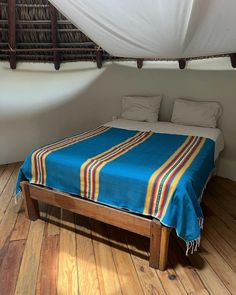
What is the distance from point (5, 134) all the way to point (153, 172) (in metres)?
2.83

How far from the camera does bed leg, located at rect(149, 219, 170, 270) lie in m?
A: 1.68

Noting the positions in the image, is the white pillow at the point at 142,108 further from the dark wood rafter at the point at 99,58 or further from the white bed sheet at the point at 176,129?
the dark wood rafter at the point at 99,58

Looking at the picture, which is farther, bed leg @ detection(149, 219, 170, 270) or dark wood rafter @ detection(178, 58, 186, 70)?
dark wood rafter @ detection(178, 58, 186, 70)

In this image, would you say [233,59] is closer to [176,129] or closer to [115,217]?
[176,129]

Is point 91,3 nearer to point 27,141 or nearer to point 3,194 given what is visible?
point 3,194

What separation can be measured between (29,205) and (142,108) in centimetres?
206

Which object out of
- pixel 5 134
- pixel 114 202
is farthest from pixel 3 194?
pixel 114 202

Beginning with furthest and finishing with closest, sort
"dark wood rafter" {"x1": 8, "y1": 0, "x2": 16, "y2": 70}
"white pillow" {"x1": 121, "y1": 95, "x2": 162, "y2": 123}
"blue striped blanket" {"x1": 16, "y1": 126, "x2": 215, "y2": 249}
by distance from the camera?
"white pillow" {"x1": 121, "y1": 95, "x2": 162, "y2": 123}
"dark wood rafter" {"x1": 8, "y1": 0, "x2": 16, "y2": 70}
"blue striped blanket" {"x1": 16, "y1": 126, "x2": 215, "y2": 249}

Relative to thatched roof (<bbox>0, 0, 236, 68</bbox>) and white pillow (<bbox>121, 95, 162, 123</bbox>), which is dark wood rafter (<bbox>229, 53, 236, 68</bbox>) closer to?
thatched roof (<bbox>0, 0, 236, 68</bbox>)

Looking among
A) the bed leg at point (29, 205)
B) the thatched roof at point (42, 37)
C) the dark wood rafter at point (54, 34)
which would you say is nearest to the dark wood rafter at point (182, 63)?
the thatched roof at point (42, 37)

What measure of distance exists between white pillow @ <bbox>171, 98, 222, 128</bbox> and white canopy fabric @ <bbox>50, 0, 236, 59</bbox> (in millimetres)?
967

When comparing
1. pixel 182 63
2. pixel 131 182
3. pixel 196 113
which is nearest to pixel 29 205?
pixel 131 182

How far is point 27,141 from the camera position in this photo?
156 inches

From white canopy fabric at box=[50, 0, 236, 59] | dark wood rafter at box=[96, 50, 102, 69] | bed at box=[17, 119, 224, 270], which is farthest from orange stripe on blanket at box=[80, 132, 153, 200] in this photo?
dark wood rafter at box=[96, 50, 102, 69]
